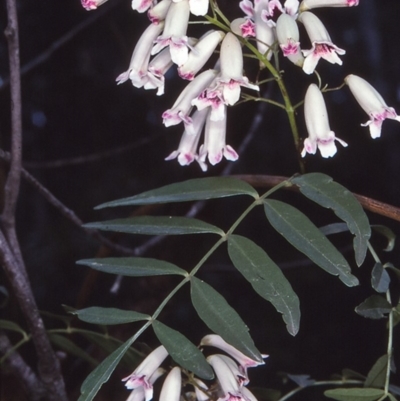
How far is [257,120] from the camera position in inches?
70.0

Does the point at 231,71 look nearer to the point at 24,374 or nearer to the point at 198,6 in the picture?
the point at 198,6

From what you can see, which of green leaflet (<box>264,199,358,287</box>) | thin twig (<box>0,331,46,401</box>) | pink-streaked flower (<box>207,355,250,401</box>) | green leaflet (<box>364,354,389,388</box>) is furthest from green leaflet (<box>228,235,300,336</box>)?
thin twig (<box>0,331,46,401</box>)

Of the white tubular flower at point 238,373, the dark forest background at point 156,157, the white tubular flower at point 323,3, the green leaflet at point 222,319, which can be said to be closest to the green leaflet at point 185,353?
the green leaflet at point 222,319

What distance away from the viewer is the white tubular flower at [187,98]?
99 cm

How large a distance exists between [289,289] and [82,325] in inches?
32.8

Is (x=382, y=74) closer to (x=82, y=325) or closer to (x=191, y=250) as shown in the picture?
(x=191, y=250)

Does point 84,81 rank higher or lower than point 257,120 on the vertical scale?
higher

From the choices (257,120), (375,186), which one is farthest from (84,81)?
(375,186)

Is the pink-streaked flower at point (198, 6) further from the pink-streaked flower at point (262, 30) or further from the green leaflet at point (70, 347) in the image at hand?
the green leaflet at point (70, 347)

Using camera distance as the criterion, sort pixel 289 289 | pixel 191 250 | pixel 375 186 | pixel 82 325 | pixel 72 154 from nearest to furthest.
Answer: pixel 289 289, pixel 82 325, pixel 191 250, pixel 375 186, pixel 72 154

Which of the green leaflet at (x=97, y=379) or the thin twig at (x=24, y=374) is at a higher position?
the green leaflet at (x=97, y=379)

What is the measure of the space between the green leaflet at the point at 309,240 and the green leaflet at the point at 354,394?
16 cm

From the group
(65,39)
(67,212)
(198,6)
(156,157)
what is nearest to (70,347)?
(67,212)

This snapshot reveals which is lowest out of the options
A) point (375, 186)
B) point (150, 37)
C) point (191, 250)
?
point (375, 186)
